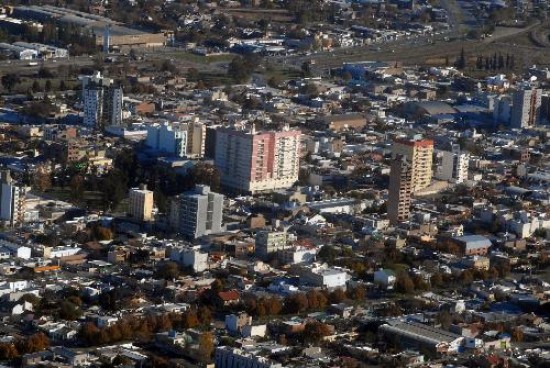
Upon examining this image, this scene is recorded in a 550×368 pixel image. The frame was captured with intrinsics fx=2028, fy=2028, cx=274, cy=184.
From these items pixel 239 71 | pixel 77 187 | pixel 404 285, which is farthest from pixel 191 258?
pixel 239 71

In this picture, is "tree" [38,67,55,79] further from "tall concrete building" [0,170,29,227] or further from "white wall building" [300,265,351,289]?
"white wall building" [300,265,351,289]

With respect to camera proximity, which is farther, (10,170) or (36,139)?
(36,139)

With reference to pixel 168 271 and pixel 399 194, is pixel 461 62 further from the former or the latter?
pixel 168 271

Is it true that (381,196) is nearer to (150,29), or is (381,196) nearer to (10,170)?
(10,170)

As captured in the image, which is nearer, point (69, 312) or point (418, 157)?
point (69, 312)

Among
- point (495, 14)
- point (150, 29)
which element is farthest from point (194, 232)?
point (495, 14)

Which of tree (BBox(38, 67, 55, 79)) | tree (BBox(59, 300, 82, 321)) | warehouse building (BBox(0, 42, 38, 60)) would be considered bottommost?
tree (BBox(59, 300, 82, 321))

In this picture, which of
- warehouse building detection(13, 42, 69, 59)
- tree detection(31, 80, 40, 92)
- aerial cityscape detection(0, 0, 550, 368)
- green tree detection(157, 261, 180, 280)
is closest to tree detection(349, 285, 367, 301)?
aerial cityscape detection(0, 0, 550, 368)
